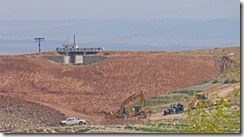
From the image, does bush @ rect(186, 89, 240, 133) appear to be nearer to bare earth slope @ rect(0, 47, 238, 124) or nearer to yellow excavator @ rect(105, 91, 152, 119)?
yellow excavator @ rect(105, 91, 152, 119)

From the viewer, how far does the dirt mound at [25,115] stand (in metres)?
25.9

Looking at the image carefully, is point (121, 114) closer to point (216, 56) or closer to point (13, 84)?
point (13, 84)

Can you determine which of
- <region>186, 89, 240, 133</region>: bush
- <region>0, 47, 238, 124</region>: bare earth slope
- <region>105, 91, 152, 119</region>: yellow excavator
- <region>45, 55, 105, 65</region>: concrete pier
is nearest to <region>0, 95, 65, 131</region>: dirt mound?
<region>0, 47, 238, 124</region>: bare earth slope

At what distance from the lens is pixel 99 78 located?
3662 centimetres

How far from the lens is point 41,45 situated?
5319 centimetres

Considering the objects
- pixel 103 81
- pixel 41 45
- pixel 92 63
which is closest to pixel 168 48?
pixel 41 45

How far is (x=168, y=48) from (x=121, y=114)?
1083 inches

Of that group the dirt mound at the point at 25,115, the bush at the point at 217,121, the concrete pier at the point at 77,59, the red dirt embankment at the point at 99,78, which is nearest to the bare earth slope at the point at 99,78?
the red dirt embankment at the point at 99,78

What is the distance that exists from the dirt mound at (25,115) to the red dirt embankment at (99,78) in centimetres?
209

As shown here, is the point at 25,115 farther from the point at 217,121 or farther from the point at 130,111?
the point at 217,121

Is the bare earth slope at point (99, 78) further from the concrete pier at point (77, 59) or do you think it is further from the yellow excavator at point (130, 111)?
the yellow excavator at point (130, 111)

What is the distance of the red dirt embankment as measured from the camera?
3288 cm

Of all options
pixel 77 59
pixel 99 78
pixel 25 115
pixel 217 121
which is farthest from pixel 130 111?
pixel 217 121

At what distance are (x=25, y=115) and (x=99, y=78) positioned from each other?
9718 millimetres
